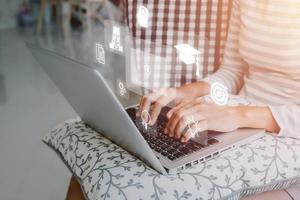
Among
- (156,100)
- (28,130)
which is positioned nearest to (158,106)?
(156,100)

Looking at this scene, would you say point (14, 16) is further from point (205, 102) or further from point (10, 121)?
point (205, 102)

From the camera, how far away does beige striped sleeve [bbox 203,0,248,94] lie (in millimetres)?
1101

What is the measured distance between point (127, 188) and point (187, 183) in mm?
98

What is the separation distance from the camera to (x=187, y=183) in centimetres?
72

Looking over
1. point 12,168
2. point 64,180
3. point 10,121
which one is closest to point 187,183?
point 64,180

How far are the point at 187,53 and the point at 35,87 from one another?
1.71 metres

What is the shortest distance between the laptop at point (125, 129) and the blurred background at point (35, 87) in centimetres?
5

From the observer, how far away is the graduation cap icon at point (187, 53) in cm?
113
